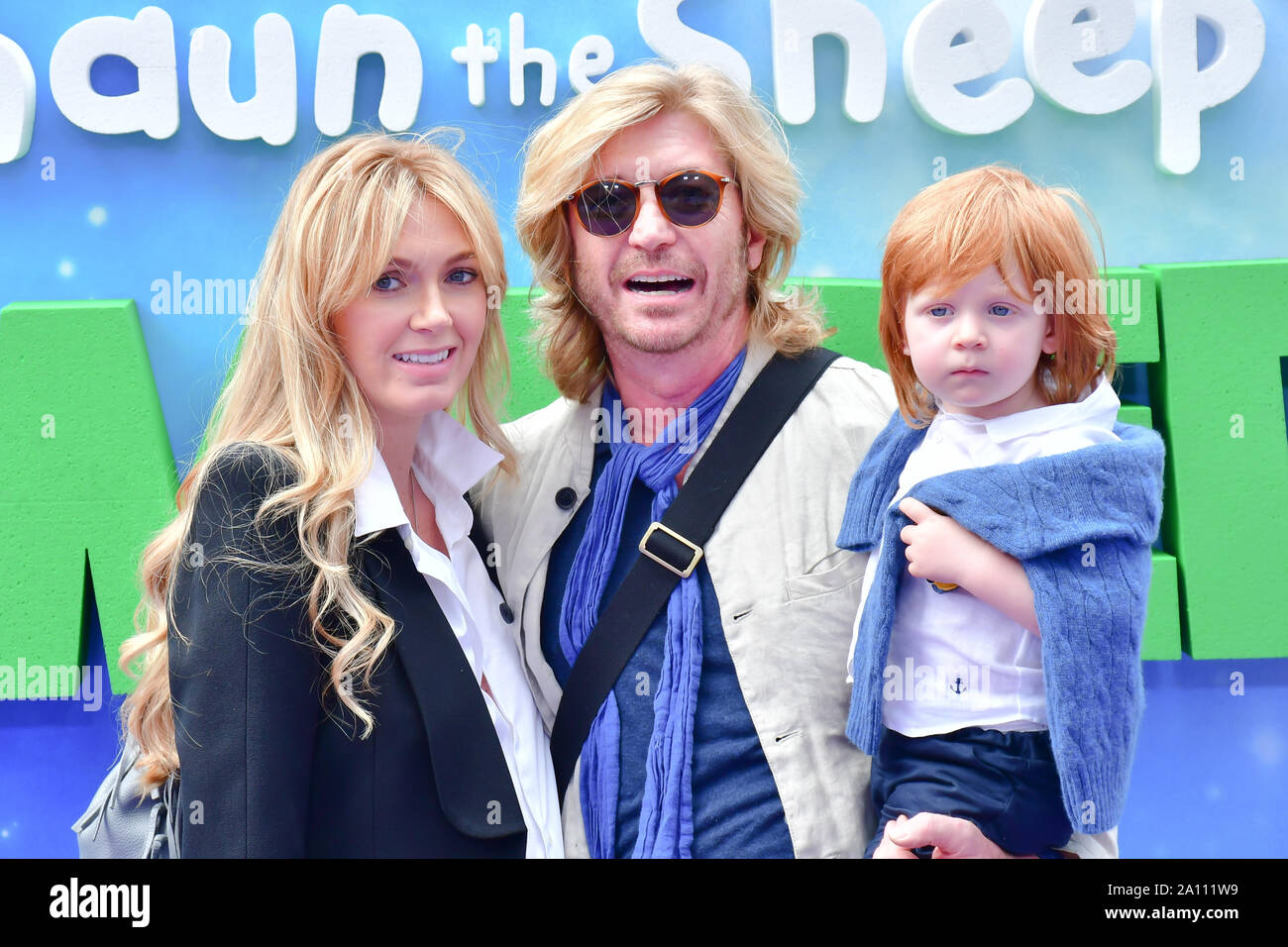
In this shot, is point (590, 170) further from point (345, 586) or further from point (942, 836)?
point (942, 836)

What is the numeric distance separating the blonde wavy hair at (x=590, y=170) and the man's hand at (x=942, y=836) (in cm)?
106

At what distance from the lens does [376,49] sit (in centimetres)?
319

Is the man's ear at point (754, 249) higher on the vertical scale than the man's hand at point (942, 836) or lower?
higher

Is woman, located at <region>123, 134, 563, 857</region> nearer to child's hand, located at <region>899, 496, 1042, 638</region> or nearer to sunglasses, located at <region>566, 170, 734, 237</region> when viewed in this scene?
sunglasses, located at <region>566, 170, 734, 237</region>

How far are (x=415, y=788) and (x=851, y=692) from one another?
0.87 m

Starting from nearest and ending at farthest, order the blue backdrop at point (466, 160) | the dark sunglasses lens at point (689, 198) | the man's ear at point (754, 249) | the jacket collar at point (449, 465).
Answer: the jacket collar at point (449, 465) → the dark sunglasses lens at point (689, 198) → the man's ear at point (754, 249) → the blue backdrop at point (466, 160)

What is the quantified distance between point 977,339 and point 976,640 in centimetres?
55

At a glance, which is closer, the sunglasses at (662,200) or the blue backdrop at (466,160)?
the sunglasses at (662,200)

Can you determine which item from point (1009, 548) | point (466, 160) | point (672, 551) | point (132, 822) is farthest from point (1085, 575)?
point (466, 160)

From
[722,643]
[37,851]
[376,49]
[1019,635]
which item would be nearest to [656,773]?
[722,643]

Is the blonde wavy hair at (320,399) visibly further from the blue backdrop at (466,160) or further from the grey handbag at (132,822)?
the blue backdrop at (466,160)

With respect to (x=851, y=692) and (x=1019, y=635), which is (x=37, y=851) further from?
(x=1019, y=635)

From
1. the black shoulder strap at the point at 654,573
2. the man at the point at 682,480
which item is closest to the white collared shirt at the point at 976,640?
the man at the point at 682,480

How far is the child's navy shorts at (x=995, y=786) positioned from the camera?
6.12ft
